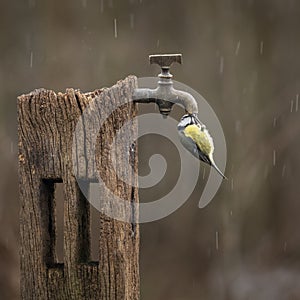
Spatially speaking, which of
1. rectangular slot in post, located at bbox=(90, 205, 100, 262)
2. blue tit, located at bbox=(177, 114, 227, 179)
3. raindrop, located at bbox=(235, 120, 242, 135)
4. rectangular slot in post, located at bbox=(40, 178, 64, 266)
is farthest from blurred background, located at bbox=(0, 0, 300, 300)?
blue tit, located at bbox=(177, 114, 227, 179)

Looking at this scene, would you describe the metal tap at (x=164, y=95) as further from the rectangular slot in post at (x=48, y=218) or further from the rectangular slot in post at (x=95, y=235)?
the rectangular slot in post at (x=95, y=235)

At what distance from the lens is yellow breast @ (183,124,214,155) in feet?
7.59

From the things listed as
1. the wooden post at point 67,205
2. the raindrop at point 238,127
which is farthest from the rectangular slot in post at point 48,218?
the raindrop at point 238,127

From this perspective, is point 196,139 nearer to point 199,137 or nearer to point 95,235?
point 199,137

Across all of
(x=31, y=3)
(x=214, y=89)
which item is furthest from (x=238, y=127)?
(x=31, y=3)

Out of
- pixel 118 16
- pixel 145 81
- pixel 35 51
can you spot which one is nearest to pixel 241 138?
pixel 118 16

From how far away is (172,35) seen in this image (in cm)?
600

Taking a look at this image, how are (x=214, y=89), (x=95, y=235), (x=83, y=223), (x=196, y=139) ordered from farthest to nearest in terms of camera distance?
1. (x=214, y=89)
2. (x=95, y=235)
3. (x=83, y=223)
4. (x=196, y=139)

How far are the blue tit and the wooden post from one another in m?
0.18

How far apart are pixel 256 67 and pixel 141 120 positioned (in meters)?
3.80

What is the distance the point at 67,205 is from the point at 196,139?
17.8 inches

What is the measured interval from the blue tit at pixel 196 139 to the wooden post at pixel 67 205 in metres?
0.18

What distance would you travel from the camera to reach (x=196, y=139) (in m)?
2.31

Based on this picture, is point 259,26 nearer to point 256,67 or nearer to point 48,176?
point 256,67
